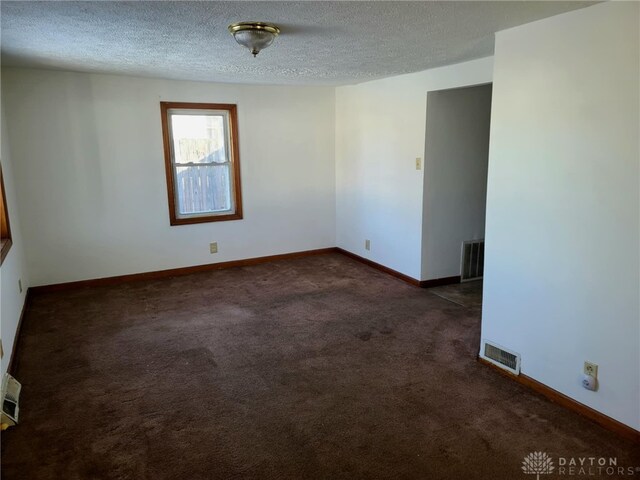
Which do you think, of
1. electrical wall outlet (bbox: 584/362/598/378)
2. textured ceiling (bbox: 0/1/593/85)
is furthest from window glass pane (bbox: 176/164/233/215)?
electrical wall outlet (bbox: 584/362/598/378)

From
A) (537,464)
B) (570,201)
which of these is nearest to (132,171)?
(570,201)

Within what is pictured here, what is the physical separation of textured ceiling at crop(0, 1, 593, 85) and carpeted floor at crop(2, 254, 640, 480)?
7.03 feet

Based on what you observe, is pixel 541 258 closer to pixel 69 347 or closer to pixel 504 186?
pixel 504 186

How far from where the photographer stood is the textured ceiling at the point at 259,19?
2.20 meters

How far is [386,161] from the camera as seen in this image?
497 cm

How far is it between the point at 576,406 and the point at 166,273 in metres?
4.23

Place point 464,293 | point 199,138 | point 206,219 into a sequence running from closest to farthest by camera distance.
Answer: point 464,293, point 199,138, point 206,219

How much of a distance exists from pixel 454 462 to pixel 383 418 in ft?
1.52

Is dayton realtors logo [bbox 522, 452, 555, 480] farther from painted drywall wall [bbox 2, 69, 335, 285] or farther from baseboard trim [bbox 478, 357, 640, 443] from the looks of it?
painted drywall wall [bbox 2, 69, 335, 285]

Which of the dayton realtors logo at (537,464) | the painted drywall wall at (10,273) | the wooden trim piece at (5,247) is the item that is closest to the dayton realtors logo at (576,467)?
the dayton realtors logo at (537,464)

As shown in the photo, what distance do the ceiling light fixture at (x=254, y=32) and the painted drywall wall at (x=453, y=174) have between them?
216 centimetres

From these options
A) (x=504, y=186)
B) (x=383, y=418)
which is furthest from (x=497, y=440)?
(x=504, y=186)

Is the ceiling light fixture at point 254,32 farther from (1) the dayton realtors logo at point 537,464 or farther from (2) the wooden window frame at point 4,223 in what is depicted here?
(1) the dayton realtors logo at point 537,464

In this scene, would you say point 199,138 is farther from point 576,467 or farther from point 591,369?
point 576,467
